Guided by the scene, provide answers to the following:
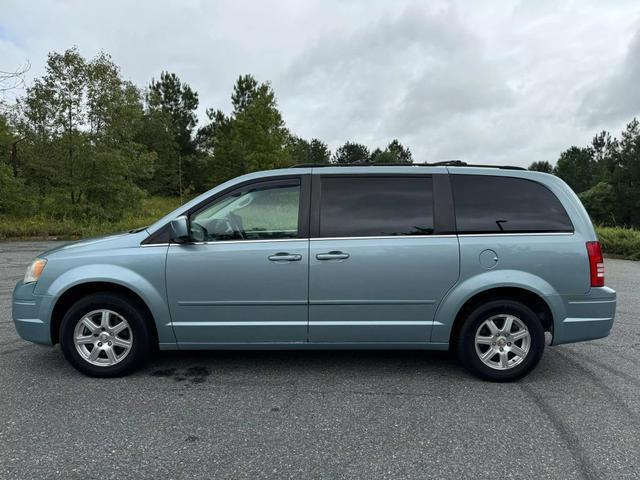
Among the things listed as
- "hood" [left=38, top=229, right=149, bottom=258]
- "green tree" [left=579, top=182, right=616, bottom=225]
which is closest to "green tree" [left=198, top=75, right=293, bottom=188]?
"hood" [left=38, top=229, right=149, bottom=258]

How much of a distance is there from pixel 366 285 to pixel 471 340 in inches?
39.6

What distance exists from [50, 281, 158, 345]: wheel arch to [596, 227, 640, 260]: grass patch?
43.8ft

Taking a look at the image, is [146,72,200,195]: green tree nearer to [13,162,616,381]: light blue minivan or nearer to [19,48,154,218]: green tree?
[19,48,154,218]: green tree

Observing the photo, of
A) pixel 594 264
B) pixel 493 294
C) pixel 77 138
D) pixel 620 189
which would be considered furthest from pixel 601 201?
pixel 493 294

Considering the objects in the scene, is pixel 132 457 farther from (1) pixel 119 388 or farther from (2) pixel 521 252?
(2) pixel 521 252

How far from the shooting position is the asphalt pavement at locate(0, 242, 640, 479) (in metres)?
2.66

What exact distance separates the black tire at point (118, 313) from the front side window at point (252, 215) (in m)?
0.83

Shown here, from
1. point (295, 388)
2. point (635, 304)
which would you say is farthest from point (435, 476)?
point (635, 304)

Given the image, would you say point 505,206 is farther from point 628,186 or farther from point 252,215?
point 628,186

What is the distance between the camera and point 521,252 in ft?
12.4

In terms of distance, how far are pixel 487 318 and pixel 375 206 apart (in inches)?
52.0

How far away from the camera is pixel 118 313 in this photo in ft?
12.7

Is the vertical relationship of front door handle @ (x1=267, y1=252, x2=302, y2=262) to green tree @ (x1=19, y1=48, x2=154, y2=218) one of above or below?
below

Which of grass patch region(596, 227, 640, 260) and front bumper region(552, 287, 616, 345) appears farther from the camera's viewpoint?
grass patch region(596, 227, 640, 260)
